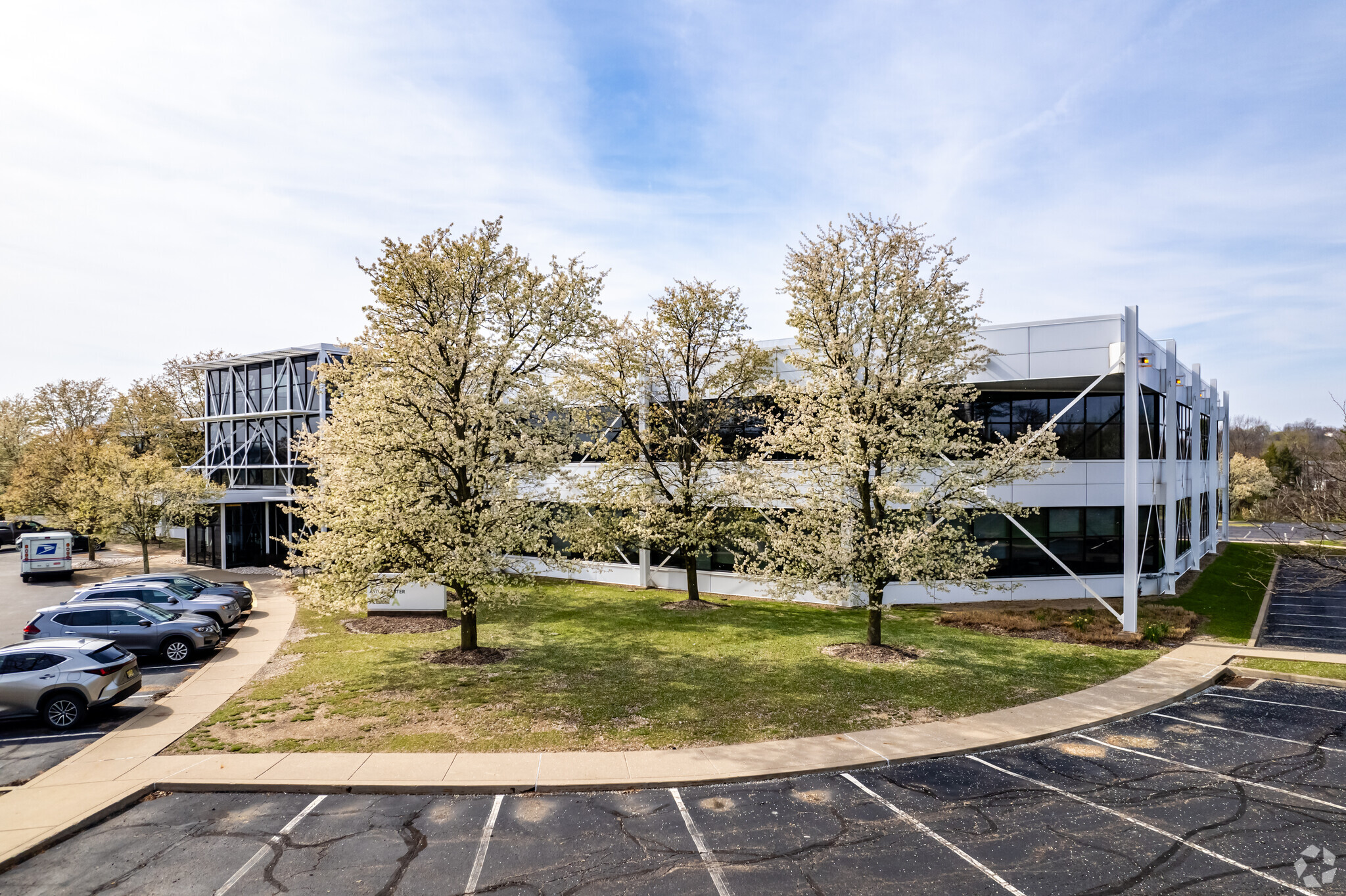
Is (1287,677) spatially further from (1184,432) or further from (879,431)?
(1184,432)

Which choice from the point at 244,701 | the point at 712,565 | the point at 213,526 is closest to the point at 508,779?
the point at 244,701

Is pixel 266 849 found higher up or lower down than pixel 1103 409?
lower down

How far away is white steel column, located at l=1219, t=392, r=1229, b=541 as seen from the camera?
41125 mm

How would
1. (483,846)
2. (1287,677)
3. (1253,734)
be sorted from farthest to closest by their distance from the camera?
(1287,677), (1253,734), (483,846)

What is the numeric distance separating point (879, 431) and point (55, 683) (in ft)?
57.8

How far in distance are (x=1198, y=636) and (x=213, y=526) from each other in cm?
4582

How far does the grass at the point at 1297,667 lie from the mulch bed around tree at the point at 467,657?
18.3 metres

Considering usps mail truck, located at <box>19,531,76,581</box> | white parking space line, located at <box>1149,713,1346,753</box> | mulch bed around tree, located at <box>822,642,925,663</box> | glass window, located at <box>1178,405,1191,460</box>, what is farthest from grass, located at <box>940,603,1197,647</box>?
usps mail truck, located at <box>19,531,76,581</box>

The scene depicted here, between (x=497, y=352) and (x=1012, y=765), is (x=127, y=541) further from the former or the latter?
(x=1012, y=765)

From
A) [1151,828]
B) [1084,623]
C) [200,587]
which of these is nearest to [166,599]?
[200,587]

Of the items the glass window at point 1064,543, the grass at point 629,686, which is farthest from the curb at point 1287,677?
the glass window at point 1064,543

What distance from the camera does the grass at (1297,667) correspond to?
15312 mm

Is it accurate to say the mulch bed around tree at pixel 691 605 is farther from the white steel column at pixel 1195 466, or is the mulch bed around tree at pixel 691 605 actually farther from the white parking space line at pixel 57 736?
the white steel column at pixel 1195 466

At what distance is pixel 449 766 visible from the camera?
1050 centimetres
